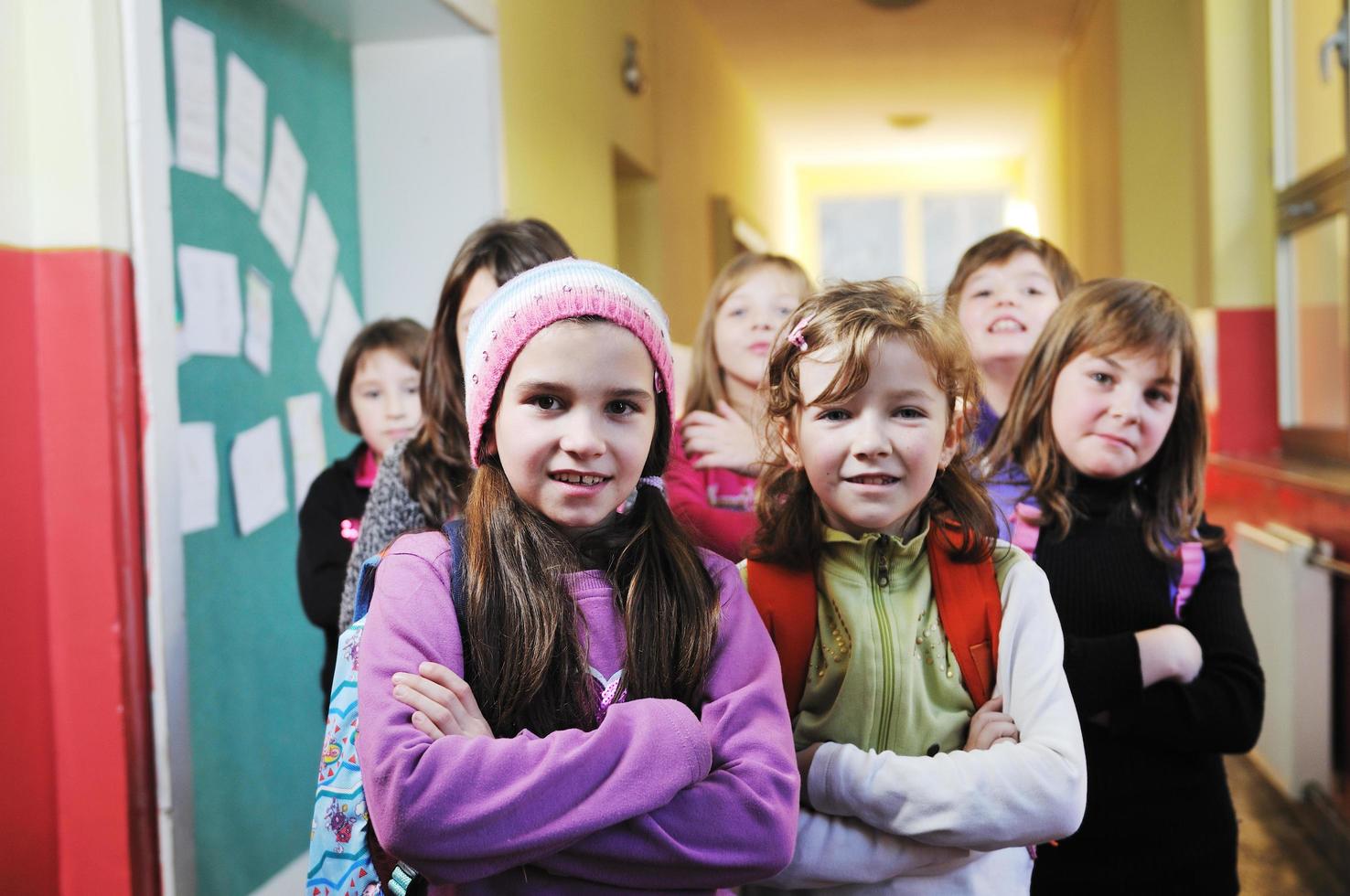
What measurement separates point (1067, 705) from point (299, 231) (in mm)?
2279

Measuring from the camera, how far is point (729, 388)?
200 centimetres

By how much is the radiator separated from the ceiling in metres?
3.95

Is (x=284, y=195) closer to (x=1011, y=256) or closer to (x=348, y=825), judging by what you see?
(x=1011, y=256)

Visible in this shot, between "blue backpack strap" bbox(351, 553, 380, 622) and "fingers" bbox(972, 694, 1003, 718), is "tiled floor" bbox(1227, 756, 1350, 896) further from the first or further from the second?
"blue backpack strap" bbox(351, 553, 380, 622)

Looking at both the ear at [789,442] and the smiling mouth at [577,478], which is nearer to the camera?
the smiling mouth at [577,478]

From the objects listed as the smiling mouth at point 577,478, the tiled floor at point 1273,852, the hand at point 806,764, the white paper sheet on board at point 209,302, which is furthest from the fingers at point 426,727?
the tiled floor at point 1273,852

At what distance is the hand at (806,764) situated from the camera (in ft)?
3.78

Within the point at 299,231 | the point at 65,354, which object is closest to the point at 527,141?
the point at 299,231

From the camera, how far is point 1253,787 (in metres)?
3.33

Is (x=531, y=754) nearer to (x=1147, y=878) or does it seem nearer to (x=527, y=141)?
(x=1147, y=878)

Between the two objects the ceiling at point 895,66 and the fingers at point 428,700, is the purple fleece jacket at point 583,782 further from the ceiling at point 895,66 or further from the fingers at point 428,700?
the ceiling at point 895,66

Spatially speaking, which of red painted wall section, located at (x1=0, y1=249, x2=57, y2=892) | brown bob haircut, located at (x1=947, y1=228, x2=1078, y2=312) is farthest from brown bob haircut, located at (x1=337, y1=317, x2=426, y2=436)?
brown bob haircut, located at (x1=947, y1=228, x2=1078, y2=312)

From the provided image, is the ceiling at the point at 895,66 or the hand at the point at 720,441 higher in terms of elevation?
the ceiling at the point at 895,66

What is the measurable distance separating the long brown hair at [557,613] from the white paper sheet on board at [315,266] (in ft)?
6.19
